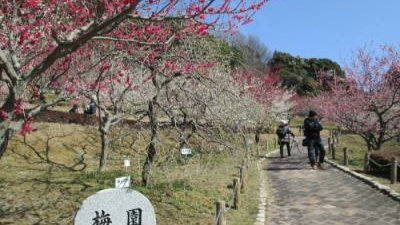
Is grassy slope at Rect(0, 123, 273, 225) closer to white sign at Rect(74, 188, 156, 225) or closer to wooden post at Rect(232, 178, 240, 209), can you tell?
wooden post at Rect(232, 178, 240, 209)

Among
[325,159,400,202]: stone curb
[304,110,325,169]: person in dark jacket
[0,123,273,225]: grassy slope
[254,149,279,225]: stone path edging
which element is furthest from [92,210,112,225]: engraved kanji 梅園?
[304,110,325,169]: person in dark jacket

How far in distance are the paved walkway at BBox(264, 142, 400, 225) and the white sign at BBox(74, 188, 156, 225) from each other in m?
4.27

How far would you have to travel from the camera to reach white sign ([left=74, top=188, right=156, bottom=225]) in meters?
4.46

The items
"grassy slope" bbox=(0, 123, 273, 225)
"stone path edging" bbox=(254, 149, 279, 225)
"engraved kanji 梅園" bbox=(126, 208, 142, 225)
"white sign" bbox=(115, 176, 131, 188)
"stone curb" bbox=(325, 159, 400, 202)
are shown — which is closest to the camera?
"engraved kanji 梅園" bbox=(126, 208, 142, 225)

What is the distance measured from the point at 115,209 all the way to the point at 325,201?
22.0 feet

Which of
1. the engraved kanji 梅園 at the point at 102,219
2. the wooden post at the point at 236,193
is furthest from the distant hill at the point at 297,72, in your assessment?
the engraved kanji 梅園 at the point at 102,219

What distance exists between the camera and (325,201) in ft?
33.4

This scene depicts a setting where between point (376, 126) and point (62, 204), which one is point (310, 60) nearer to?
point (376, 126)

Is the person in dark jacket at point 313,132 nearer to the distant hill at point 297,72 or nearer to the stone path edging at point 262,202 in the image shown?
the stone path edging at point 262,202

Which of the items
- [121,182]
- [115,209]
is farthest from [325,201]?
[115,209]

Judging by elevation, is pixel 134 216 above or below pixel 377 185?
above

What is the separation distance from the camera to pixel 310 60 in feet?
205

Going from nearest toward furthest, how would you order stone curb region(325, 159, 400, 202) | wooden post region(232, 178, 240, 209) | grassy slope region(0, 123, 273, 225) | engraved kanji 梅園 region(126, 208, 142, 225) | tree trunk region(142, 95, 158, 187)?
1. engraved kanji 梅園 region(126, 208, 142, 225)
2. grassy slope region(0, 123, 273, 225)
3. wooden post region(232, 178, 240, 209)
4. tree trunk region(142, 95, 158, 187)
5. stone curb region(325, 159, 400, 202)

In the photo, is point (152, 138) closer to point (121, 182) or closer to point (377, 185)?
point (121, 182)
